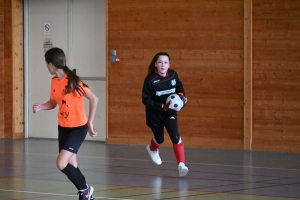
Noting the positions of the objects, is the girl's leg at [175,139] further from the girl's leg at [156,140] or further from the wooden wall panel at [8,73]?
the wooden wall panel at [8,73]

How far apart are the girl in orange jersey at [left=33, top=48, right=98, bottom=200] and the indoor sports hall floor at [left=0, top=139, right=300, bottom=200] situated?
25.5 inches

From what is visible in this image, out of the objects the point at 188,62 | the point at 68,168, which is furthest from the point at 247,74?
the point at 68,168

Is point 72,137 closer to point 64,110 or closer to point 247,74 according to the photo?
point 64,110

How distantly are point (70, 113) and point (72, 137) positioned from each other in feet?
0.77

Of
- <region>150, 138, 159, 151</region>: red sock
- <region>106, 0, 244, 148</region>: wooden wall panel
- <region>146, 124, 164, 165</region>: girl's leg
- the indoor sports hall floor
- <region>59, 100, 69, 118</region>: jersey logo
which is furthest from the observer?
<region>106, 0, 244, 148</region>: wooden wall panel

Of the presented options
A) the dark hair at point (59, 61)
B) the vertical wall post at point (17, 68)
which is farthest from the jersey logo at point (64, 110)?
the vertical wall post at point (17, 68)

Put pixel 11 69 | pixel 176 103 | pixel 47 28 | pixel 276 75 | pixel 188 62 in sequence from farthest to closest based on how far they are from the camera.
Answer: pixel 11 69
pixel 47 28
pixel 188 62
pixel 276 75
pixel 176 103

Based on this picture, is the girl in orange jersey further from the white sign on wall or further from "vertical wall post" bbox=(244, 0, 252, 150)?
the white sign on wall

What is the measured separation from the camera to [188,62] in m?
13.3

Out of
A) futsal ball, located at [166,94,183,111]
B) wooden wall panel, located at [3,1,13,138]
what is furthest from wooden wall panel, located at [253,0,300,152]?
wooden wall panel, located at [3,1,13,138]

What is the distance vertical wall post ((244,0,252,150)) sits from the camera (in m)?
12.7

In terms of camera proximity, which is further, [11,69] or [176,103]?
[11,69]

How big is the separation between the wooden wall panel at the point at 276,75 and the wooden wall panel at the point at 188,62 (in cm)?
34

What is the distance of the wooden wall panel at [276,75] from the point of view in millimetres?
12383
